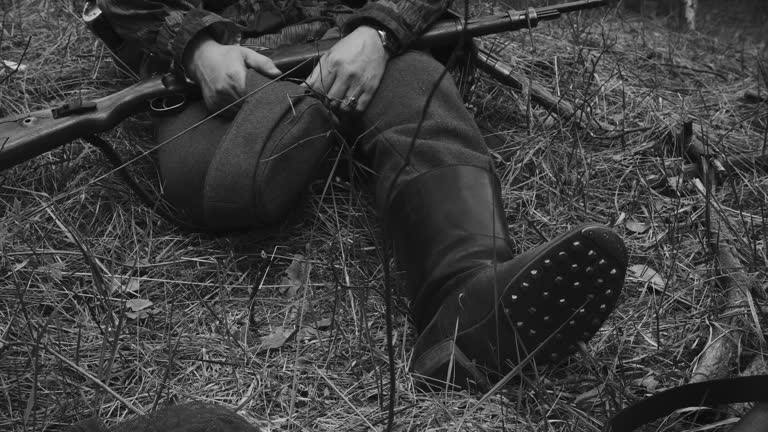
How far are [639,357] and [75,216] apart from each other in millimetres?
1659

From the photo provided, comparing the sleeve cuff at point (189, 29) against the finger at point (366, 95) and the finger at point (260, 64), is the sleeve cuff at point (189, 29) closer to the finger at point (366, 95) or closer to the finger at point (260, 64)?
the finger at point (260, 64)

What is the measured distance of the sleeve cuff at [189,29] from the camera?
224 centimetres

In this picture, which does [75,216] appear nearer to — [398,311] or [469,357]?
[398,311]

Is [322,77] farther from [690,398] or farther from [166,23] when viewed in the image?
[690,398]

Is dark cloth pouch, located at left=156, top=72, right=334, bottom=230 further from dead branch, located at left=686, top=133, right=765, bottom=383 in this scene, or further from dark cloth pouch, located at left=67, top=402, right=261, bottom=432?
dead branch, located at left=686, top=133, right=765, bottom=383

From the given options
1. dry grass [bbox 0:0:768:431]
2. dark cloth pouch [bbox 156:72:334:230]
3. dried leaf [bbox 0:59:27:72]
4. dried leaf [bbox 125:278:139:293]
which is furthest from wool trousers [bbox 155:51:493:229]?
dried leaf [bbox 0:59:27:72]

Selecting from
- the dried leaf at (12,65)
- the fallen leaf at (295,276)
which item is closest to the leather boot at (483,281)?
the fallen leaf at (295,276)

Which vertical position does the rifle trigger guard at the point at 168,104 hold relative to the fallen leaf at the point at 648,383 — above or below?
above

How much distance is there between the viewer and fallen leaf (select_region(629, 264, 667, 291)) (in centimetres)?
206

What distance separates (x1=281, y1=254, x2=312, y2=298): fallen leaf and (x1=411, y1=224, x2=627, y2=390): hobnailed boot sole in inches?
18.9

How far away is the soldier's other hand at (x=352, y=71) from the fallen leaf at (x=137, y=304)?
2.42 feet

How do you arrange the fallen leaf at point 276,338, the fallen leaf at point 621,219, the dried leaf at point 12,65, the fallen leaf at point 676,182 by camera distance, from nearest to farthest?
the fallen leaf at point 276,338, the fallen leaf at point 621,219, the fallen leaf at point 676,182, the dried leaf at point 12,65

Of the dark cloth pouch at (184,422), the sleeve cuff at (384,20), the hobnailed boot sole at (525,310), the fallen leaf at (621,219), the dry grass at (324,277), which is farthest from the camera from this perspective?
the fallen leaf at (621,219)

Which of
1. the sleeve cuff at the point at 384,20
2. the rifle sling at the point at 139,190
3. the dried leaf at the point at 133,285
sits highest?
the sleeve cuff at the point at 384,20
